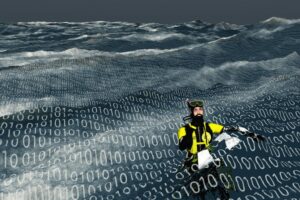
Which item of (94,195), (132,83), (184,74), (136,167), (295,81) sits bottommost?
(94,195)

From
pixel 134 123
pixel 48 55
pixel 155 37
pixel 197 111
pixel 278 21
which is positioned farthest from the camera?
pixel 155 37

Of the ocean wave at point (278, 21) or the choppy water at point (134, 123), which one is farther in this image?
the ocean wave at point (278, 21)

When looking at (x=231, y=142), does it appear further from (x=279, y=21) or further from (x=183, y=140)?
(x=279, y=21)

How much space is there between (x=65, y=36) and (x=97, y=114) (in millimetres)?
28987

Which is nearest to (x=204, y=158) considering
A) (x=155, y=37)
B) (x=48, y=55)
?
(x=48, y=55)

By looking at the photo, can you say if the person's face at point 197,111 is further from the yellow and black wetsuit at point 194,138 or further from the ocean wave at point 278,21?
the ocean wave at point 278,21

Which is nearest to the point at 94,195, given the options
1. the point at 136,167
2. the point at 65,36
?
the point at 136,167

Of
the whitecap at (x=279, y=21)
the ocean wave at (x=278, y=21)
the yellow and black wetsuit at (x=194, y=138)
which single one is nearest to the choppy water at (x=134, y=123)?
the yellow and black wetsuit at (x=194, y=138)

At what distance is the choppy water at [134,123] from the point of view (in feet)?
27.3

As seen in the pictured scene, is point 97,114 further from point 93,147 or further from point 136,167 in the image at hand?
point 136,167

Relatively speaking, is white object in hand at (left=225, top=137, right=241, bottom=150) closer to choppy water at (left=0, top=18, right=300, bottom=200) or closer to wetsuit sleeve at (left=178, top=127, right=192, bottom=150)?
wetsuit sleeve at (left=178, top=127, right=192, bottom=150)

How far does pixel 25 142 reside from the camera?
10.4m

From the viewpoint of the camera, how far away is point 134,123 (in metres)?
11.6

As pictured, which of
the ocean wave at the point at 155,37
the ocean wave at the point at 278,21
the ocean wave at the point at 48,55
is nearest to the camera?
the ocean wave at the point at 48,55
